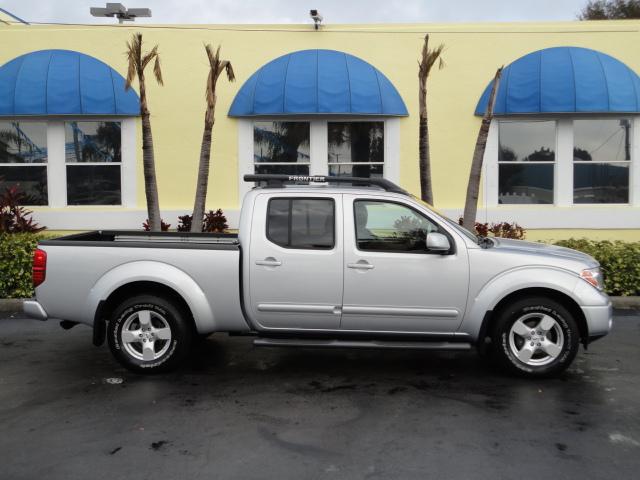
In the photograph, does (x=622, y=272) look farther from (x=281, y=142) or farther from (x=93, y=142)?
(x=93, y=142)

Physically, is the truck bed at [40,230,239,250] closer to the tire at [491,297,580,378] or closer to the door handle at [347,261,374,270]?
the door handle at [347,261,374,270]

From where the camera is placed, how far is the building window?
13.8 meters

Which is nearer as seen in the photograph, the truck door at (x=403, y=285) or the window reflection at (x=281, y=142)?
the truck door at (x=403, y=285)

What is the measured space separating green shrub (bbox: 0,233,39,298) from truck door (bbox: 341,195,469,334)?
20.1 feet

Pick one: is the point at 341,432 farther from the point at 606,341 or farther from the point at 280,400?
the point at 606,341

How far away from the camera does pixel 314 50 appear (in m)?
13.5

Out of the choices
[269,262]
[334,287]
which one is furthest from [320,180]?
[334,287]

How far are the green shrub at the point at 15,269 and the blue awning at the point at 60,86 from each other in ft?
12.2

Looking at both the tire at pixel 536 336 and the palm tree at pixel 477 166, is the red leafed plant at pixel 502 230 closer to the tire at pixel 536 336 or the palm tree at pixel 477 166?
the palm tree at pixel 477 166

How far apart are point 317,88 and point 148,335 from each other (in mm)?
7663

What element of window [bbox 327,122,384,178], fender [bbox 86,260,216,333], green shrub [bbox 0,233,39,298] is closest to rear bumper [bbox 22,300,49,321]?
fender [bbox 86,260,216,333]

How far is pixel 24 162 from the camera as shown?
14.2 m

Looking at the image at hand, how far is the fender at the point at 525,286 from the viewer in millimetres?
6270

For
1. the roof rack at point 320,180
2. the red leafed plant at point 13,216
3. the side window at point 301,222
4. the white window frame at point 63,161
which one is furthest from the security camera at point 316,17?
the side window at point 301,222
